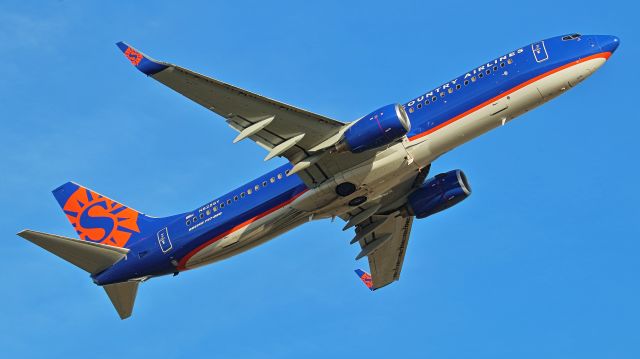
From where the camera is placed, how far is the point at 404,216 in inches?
2473

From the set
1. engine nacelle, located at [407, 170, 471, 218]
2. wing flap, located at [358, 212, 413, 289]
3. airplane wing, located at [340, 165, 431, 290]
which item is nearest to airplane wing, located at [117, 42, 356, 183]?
airplane wing, located at [340, 165, 431, 290]

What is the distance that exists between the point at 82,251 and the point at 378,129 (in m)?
20.2

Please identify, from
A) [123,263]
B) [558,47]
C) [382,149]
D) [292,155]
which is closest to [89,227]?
[123,263]

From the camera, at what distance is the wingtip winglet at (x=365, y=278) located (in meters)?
68.7

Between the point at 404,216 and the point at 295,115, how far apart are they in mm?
13592

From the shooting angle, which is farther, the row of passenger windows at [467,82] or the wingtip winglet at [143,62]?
the row of passenger windows at [467,82]

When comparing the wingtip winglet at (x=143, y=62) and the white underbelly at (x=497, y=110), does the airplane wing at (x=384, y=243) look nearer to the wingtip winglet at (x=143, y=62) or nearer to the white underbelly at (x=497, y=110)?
the white underbelly at (x=497, y=110)

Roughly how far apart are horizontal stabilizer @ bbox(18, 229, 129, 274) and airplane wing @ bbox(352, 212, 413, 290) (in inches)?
605

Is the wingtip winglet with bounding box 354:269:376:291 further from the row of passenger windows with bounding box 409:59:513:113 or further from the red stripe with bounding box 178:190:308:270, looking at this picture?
the row of passenger windows with bounding box 409:59:513:113

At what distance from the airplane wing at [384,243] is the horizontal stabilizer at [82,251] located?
15.4m

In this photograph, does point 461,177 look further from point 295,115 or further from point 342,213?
point 295,115

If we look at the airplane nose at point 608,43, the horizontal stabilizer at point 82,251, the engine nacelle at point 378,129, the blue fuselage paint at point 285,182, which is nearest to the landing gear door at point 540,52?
the blue fuselage paint at point 285,182

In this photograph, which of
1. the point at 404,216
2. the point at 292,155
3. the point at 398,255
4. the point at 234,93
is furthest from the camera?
the point at 398,255

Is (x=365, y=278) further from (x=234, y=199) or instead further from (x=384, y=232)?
(x=234, y=199)
